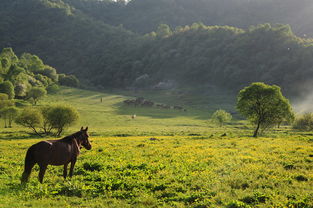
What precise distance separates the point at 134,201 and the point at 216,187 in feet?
14.6

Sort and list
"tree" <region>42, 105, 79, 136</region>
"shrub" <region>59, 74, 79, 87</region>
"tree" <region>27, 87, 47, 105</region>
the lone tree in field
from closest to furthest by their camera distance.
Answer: the lone tree in field → "tree" <region>42, 105, 79, 136</region> → "tree" <region>27, 87, 47, 105</region> → "shrub" <region>59, 74, 79, 87</region>

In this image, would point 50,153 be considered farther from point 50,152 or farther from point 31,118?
point 31,118

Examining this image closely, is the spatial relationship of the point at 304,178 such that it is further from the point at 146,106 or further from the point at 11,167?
the point at 146,106

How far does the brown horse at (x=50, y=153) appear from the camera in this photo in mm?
12344

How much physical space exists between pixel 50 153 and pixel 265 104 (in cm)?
4531

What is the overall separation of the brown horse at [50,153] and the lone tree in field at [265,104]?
138 feet

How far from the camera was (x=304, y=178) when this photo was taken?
573 inches

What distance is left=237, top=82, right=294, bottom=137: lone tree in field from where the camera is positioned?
48031mm

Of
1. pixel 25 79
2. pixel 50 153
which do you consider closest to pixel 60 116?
pixel 50 153

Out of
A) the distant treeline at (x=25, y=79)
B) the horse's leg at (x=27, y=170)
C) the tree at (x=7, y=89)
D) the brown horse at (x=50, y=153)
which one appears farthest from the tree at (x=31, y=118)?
the tree at (x=7, y=89)

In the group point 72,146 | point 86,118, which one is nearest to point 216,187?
point 72,146

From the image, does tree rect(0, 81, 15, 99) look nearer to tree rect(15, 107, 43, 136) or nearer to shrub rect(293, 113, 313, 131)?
tree rect(15, 107, 43, 136)

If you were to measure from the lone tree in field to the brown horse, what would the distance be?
4198 centimetres

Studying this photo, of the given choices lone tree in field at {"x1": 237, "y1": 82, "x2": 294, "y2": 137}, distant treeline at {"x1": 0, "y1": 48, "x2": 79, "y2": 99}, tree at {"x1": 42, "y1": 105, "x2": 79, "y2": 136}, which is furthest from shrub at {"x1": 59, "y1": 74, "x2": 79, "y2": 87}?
lone tree in field at {"x1": 237, "y1": 82, "x2": 294, "y2": 137}
